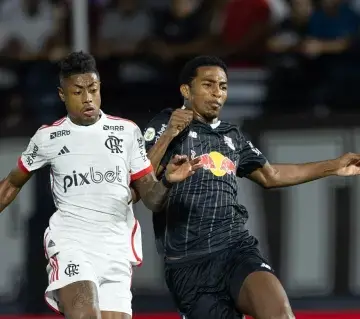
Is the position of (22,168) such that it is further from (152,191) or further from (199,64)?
(199,64)

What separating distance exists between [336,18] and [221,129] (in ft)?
12.9

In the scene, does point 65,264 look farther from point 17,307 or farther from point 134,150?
point 17,307

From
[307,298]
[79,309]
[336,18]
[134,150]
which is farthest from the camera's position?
[336,18]

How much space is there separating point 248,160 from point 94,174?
1112mm

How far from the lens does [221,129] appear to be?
7.43 m

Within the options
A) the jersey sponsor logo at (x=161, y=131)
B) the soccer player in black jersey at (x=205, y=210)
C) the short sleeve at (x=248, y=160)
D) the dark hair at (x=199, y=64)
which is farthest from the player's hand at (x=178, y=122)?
the short sleeve at (x=248, y=160)

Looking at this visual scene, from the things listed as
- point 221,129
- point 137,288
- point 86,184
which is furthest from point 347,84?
point 86,184

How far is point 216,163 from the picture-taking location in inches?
287

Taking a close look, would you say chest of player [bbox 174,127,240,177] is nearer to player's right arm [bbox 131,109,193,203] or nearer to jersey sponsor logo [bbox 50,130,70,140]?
player's right arm [bbox 131,109,193,203]

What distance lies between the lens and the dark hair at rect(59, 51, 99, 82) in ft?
22.9

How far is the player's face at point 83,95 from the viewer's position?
6965mm

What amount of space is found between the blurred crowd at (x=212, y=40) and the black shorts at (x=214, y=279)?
3.51 m

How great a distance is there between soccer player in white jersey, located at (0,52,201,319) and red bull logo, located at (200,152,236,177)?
15.3 inches

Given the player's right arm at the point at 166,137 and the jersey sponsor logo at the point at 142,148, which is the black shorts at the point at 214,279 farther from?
the jersey sponsor logo at the point at 142,148
